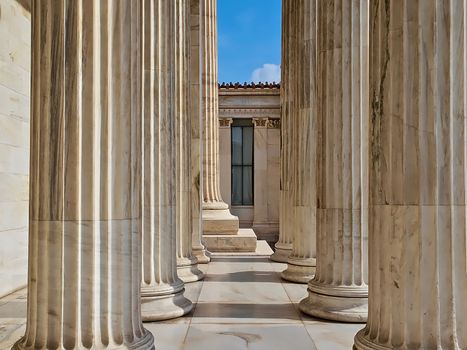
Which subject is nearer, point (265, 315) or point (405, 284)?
point (405, 284)

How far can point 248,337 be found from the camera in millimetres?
18406

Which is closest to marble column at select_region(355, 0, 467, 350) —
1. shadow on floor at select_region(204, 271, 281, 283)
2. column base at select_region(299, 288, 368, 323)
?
column base at select_region(299, 288, 368, 323)

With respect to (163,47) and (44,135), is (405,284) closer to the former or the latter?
(44,135)

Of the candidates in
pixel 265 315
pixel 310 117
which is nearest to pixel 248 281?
pixel 265 315

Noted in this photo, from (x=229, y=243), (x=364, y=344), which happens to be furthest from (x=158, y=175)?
(x=229, y=243)

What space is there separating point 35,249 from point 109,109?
3879 mm

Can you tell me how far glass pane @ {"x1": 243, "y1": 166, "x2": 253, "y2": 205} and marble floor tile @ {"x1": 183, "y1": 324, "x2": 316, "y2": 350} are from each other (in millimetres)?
61799

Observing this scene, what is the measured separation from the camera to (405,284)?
12.2 meters

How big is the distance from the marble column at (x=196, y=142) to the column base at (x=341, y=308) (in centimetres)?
1598

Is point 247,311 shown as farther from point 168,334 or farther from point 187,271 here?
point 187,271

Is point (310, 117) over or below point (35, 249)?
over

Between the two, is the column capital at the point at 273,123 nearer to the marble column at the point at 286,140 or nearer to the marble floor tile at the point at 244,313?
the marble column at the point at 286,140

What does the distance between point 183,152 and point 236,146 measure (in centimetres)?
5298

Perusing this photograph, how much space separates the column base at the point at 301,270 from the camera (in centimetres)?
2948
